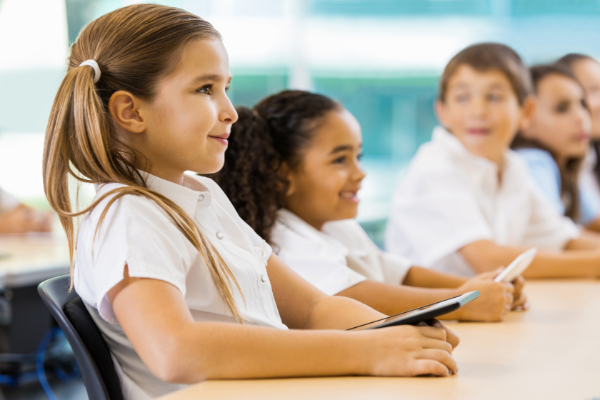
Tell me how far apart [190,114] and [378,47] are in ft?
10.6

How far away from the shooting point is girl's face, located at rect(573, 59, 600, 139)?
3070 millimetres

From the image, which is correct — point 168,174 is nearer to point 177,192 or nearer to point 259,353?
point 177,192

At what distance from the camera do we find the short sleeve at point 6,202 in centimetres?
282

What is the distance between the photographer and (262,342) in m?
0.75

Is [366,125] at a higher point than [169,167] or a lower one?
lower

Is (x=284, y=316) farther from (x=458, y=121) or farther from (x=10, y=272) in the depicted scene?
(x=10, y=272)

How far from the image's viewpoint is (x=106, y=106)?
0.93 m

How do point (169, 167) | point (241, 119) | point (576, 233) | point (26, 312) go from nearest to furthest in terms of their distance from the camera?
point (169, 167) < point (241, 119) < point (576, 233) < point (26, 312)

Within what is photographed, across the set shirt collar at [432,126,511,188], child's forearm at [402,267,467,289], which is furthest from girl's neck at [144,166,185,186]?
shirt collar at [432,126,511,188]

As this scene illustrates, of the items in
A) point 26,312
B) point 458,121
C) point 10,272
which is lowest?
point 26,312

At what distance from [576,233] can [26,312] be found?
81.3 inches

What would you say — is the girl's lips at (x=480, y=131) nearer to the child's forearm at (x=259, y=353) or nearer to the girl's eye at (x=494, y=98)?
the girl's eye at (x=494, y=98)

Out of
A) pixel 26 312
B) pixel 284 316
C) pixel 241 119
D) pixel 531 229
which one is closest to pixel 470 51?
pixel 531 229

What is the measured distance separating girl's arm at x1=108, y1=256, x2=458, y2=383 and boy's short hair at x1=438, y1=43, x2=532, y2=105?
1272mm
